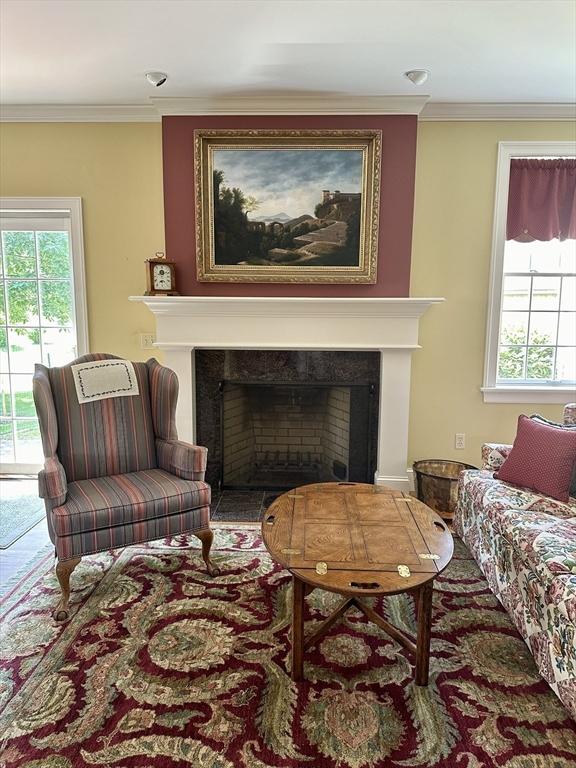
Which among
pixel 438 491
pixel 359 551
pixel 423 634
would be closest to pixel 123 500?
pixel 359 551

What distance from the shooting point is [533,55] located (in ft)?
8.41

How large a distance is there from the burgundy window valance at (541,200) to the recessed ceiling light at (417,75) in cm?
98

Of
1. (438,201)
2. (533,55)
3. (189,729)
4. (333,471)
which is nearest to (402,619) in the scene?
(189,729)

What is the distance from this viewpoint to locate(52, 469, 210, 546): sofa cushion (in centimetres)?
213

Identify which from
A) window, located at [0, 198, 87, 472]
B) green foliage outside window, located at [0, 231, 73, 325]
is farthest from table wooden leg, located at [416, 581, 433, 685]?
green foliage outside window, located at [0, 231, 73, 325]

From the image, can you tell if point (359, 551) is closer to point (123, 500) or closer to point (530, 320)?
point (123, 500)

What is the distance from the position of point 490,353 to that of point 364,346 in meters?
0.98

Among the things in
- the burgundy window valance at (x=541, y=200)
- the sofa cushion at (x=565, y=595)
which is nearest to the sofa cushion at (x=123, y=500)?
the sofa cushion at (x=565, y=595)

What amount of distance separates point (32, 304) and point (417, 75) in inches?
121

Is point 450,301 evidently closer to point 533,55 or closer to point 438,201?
point 438,201

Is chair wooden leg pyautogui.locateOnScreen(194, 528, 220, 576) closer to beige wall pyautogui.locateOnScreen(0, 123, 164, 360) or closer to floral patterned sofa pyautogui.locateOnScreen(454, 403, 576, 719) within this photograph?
floral patterned sofa pyautogui.locateOnScreen(454, 403, 576, 719)

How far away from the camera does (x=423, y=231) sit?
11.3 ft

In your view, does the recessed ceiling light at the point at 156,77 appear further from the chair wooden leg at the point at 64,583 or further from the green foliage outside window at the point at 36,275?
the chair wooden leg at the point at 64,583

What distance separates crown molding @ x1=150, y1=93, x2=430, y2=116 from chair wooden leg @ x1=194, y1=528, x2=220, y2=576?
2.61 meters
